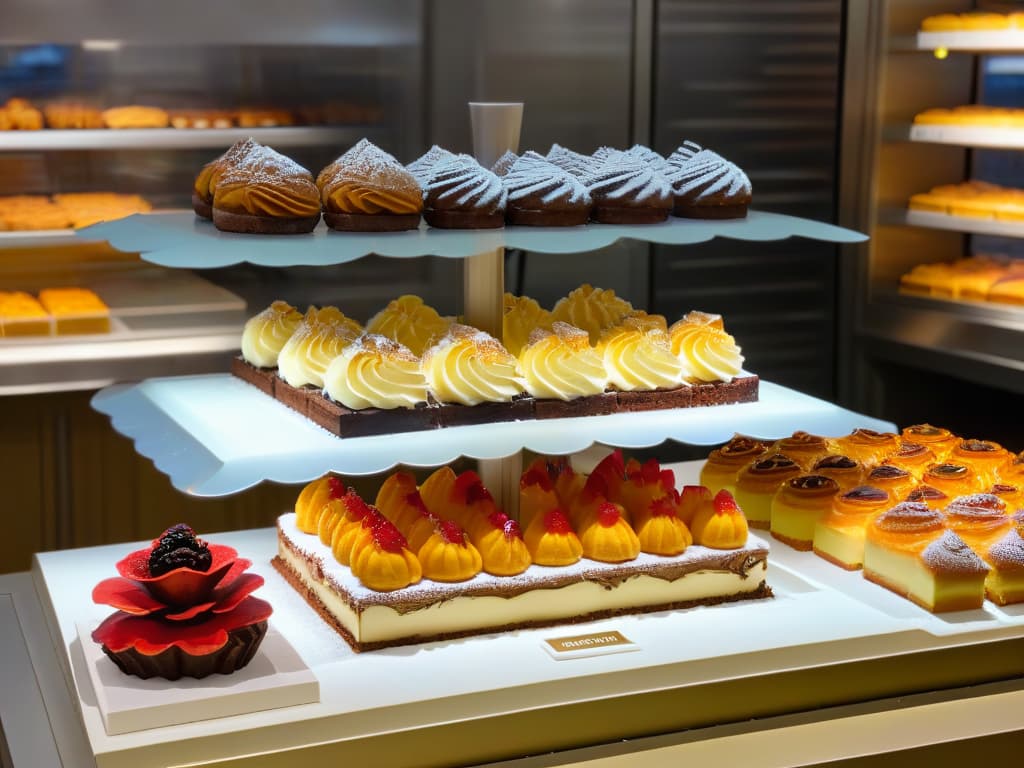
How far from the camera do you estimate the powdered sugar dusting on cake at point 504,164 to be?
2.36 metres

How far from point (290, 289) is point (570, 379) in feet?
7.25

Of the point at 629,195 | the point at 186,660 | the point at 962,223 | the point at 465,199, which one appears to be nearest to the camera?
the point at 186,660

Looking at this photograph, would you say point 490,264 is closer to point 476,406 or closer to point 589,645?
point 476,406

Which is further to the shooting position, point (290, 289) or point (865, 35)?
point (865, 35)

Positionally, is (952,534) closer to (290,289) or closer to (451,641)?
(451,641)

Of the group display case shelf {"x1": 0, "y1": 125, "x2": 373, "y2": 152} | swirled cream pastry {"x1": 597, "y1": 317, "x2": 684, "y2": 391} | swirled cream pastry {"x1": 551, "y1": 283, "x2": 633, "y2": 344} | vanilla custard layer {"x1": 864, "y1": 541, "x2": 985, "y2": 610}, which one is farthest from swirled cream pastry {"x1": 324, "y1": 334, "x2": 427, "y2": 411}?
display case shelf {"x1": 0, "y1": 125, "x2": 373, "y2": 152}

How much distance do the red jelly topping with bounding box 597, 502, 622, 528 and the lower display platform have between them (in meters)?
0.17

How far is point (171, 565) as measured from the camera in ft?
6.57

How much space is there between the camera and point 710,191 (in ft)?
7.81

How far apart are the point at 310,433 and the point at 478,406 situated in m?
0.27

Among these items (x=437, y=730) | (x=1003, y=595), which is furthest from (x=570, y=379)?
(x=1003, y=595)

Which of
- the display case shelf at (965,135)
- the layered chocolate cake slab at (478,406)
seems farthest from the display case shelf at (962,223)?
the layered chocolate cake slab at (478,406)

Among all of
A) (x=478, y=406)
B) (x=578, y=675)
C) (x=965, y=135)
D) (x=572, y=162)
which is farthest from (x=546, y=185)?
(x=965, y=135)

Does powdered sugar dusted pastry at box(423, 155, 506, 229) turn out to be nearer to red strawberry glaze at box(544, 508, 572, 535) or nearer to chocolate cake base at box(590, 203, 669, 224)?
chocolate cake base at box(590, 203, 669, 224)
